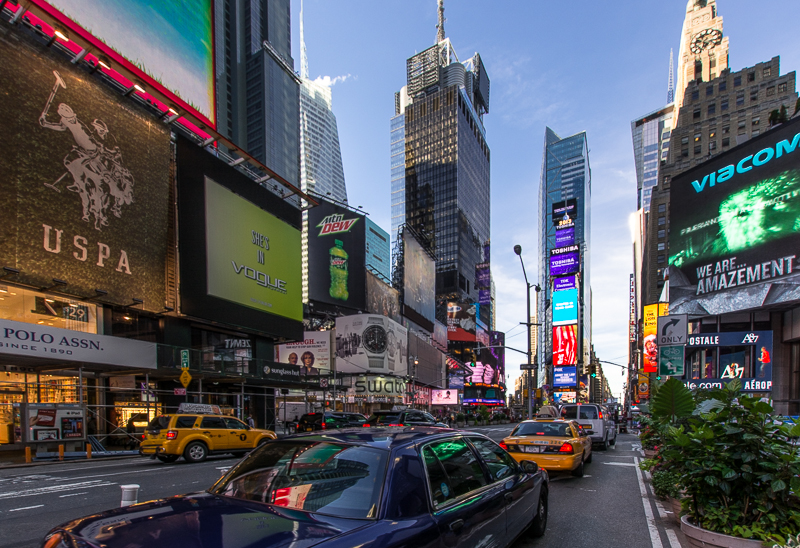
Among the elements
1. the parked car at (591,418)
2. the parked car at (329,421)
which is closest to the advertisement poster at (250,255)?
the parked car at (329,421)

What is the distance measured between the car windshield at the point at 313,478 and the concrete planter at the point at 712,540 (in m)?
4.01

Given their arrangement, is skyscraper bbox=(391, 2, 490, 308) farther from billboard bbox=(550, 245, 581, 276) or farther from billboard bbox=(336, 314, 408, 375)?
billboard bbox=(336, 314, 408, 375)

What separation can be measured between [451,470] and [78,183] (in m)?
25.1

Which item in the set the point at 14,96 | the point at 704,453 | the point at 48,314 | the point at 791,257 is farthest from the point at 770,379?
the point at 14,96

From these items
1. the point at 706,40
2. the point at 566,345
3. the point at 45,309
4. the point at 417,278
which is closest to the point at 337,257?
the point at 417,278

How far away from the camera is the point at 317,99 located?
184m

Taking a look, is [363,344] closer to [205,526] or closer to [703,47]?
[205,526]

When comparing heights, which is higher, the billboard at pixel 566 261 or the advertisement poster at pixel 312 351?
the billboard at pixel 566 261

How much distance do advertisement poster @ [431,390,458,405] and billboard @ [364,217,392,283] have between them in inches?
921

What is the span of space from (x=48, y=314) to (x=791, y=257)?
139ft

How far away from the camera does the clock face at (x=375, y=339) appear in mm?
62219

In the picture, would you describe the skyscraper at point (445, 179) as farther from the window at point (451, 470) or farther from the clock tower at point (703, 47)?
the window at point (451, 470)

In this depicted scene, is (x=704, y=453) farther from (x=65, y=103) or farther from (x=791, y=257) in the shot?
(x=791, y=257)

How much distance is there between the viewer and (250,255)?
1369 inches
